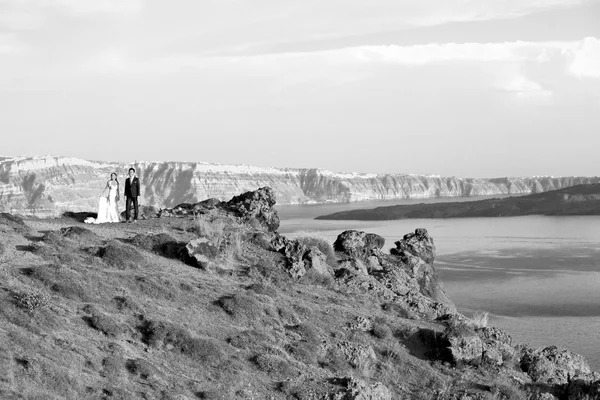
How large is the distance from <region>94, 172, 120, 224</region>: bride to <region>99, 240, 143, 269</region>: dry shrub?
6103 millimetres

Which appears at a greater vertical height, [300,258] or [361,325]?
[300,258]

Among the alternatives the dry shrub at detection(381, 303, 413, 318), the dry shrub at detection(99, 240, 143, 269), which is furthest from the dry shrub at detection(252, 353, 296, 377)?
the dry shrub at detection(381, 303, 413, 318)

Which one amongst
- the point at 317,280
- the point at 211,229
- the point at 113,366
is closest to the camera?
the point at 113,366

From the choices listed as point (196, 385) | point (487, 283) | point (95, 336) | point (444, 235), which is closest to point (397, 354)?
point (196, 385)

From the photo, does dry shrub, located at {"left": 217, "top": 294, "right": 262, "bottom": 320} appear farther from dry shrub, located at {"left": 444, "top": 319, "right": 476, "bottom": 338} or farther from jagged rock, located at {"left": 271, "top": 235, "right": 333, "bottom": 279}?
dry shrub, located at {"left": 444, "top": 319, "right": 476, "bottom": 338}

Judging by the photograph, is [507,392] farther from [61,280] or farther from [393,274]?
[61,280]

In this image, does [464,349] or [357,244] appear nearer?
[464,349]

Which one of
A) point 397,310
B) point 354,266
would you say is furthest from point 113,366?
point 354,266

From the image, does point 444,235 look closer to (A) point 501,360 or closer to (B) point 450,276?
(B) point 450,276

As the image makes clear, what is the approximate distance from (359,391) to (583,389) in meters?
5.08

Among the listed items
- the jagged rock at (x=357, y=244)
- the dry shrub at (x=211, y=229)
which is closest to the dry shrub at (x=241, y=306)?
the dry shrub at (x=211, y=229)

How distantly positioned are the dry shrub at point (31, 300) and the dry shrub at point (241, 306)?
360 centimetres

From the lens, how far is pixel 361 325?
15.9 metres

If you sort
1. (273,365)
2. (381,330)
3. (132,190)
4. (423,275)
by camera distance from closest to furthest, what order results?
(273,365), (381,330), (132,190), (423,275)
